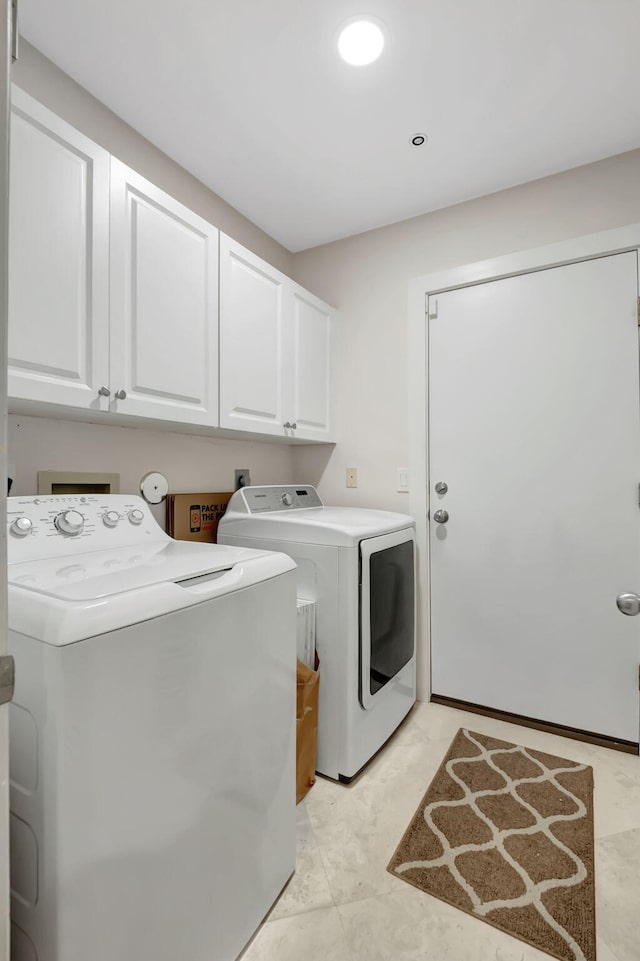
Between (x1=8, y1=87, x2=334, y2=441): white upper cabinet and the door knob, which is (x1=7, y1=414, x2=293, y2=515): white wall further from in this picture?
the door knob

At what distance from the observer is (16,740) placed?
29.5 inches

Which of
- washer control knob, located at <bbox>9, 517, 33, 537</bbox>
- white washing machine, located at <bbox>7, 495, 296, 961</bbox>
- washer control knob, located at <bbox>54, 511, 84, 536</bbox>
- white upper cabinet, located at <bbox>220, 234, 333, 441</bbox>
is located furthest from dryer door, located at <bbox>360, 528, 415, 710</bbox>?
washer control knob, located at <bbox>9, 517, 33, 537</bbox>

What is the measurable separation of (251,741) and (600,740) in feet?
5.36

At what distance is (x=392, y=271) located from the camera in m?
2.35

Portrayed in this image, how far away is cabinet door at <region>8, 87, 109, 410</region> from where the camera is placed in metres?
1.09

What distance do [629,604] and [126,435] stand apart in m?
2.09

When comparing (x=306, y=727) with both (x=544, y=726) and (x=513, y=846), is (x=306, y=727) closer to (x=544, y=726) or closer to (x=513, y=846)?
(x=513, y=846)

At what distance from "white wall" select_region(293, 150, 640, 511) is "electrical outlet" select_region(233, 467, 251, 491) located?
45 cm

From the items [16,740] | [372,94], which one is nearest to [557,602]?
[16,740]

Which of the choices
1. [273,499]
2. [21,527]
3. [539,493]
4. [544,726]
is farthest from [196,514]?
[544,726]

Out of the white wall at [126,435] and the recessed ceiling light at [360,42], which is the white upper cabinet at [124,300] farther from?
the recessed ceiling light at [360,42]

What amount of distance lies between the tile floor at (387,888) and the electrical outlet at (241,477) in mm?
1300

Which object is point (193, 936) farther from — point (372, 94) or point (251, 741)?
point (372, 94)

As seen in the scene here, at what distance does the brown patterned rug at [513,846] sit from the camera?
114 cm
